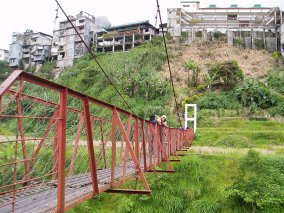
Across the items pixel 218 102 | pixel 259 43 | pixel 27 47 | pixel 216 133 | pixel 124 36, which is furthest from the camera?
pixel 27 47

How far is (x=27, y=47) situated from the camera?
36094mm

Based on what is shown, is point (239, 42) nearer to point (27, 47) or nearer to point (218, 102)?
point (218, 102)

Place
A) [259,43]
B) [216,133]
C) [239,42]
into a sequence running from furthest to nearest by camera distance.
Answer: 1. [239,42]
2. [259,43]
3. [216,133]

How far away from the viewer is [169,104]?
67.8 ft

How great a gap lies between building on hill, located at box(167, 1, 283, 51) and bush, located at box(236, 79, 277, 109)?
1019 cm

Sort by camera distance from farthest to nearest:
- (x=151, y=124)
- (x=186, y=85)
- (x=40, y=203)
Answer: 1. (x=186, y=85)
2. (x=151, y=124)
3. (x=40, y=203)

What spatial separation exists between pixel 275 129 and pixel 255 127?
35.0 inches

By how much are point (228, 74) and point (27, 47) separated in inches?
931

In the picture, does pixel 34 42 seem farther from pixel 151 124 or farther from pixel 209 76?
pixel 151 124

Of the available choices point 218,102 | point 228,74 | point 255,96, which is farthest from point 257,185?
point 228,74

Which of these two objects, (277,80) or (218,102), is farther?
(277,80)

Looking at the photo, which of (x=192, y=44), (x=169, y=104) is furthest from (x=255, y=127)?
(x=192, y=44)

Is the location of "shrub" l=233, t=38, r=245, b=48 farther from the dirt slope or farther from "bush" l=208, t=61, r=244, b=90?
"bush" l=208, t=61, r=244, b=90

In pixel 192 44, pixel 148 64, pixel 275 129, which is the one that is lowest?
pixel 275 129
